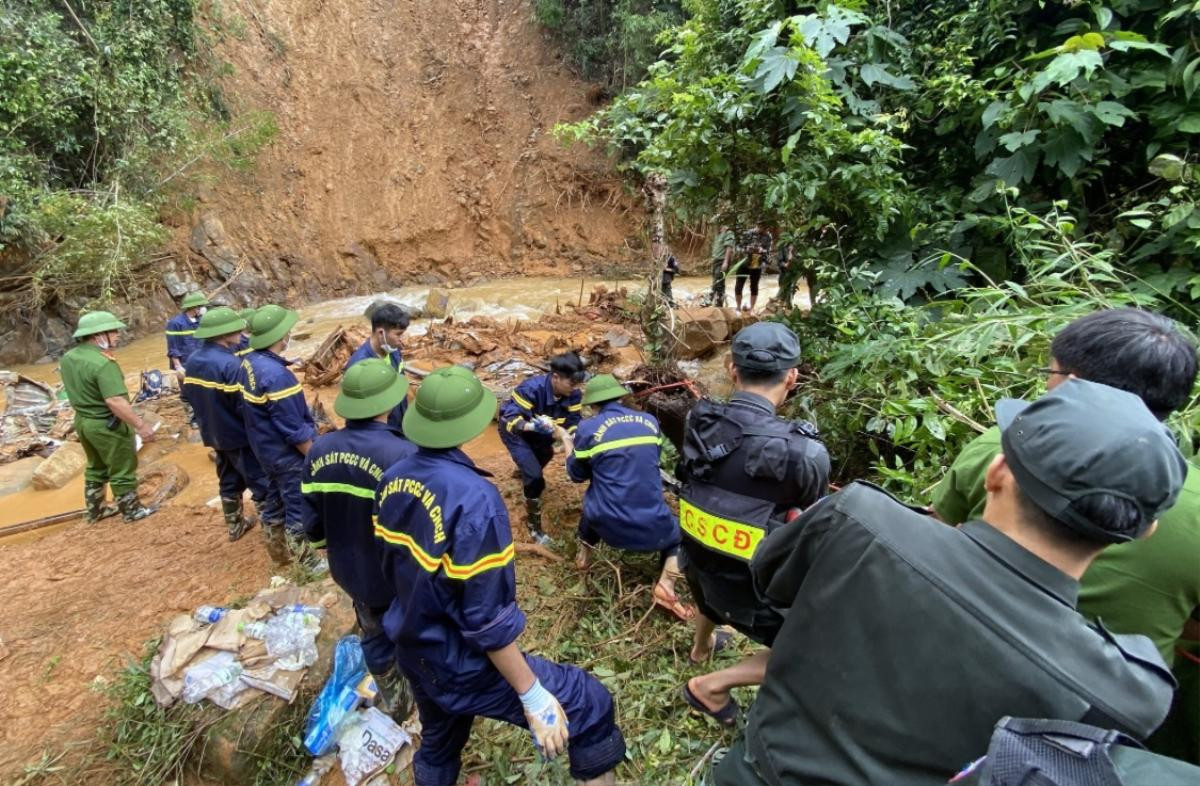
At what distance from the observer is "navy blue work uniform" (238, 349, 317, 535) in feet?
12.0

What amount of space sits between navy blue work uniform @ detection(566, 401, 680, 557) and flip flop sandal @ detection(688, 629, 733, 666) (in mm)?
534

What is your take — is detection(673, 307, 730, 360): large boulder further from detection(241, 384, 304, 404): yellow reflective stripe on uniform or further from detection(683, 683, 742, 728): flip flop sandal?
detection(683, 683, 742, 728): flip flop sandal

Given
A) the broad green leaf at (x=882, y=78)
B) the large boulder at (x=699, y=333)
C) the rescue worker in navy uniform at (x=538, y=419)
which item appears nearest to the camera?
the broad green leaf at (x=882, y=78)

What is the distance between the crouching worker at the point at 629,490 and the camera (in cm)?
316

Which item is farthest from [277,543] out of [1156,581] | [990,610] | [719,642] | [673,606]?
[1156,581]

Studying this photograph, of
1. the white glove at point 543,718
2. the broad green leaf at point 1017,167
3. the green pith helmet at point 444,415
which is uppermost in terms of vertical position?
the broad green leaf at point 1017,167

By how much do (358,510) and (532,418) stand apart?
1.91 metres

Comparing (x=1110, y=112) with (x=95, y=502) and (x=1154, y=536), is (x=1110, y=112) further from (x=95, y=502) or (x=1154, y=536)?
(x=95, y=502)

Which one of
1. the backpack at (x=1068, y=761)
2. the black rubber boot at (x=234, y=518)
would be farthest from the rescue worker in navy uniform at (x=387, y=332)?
the backpack at (x=1068, y=761)

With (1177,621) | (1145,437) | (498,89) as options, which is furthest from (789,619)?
(498,89)

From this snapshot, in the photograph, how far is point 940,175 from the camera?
392cm

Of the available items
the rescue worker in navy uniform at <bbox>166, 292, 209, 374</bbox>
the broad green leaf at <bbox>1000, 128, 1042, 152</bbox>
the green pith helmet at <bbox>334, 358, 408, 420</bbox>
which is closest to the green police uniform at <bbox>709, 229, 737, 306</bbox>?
the broad green leaf at <bbox>1000, 128, 1042, 152</bbox>

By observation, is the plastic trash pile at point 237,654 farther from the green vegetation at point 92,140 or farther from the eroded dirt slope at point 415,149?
the eroded dirt slope at point 415,149

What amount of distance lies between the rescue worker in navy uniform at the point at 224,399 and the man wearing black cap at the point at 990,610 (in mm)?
4025
